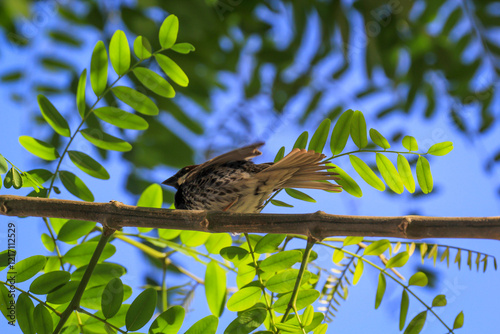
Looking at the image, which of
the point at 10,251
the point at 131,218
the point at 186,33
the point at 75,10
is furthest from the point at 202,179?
the point at 75,10

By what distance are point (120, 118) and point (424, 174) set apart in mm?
622

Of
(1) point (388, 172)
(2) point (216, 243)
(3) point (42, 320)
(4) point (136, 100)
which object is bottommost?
(3) point (42, 320)

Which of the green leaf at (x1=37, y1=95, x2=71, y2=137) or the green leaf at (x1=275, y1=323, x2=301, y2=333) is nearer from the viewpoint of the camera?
the green leaf at (x1=275, y1=323, x2=301, y2=333)

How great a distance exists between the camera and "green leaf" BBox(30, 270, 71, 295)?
2.65 ft

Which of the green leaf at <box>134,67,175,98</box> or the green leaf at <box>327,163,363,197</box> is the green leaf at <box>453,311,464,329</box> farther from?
the green leaf at <box>134,67,175,98</box>

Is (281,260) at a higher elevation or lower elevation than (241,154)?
lower

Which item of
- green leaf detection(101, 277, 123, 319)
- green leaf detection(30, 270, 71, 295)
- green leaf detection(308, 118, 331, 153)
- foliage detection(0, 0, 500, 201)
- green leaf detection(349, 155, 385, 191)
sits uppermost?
foliage detection(0, 0, 500, 201)

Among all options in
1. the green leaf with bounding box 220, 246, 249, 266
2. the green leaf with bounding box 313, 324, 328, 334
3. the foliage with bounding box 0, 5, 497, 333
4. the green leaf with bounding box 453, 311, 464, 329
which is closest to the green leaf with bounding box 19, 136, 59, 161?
the foliage with bounding box 0, 5, 497, 333

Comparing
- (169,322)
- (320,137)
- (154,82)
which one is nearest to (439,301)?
(320,137)

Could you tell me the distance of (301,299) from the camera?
32.4 inches

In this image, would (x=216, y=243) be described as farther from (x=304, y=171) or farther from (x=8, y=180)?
(x=8, y=180)

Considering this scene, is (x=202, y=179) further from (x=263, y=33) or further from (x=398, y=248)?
(x=263, y=33)

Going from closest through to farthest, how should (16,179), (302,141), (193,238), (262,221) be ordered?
(262,221) < (16,179) < (302,141) < (193,238)

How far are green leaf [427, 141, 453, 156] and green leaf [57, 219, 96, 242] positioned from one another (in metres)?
0.71
